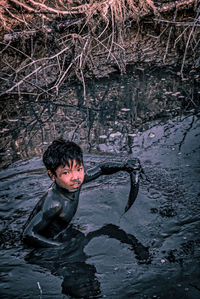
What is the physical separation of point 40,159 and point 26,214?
1.25 metres

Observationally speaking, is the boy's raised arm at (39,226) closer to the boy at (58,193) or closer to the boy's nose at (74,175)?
the boy at (58,193)

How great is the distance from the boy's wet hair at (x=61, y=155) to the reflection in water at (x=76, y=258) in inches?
32.6

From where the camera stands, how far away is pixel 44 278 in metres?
3.15

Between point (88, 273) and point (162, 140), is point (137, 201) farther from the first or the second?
point (162, 140)

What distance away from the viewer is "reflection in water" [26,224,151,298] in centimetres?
297

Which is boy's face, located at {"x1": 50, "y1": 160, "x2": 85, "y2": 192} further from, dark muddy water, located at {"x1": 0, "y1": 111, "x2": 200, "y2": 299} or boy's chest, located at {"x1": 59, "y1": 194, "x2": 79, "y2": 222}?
dark muddy water, located at {"x1": 0, "y1": 111, "x2": 200, "y2": 299}

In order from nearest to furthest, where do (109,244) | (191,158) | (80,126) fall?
(109,244) → (191,158) → (80,126)

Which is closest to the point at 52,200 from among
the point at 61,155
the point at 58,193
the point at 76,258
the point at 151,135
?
the point at 58,193

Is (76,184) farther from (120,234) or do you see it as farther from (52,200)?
(120,234)

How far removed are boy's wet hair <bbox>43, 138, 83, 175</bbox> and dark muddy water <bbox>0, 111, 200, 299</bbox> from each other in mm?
890

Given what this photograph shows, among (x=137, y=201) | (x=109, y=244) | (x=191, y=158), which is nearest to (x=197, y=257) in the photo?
(x=109, y=244)

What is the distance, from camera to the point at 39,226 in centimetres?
320

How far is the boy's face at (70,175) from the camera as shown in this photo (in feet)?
10.2

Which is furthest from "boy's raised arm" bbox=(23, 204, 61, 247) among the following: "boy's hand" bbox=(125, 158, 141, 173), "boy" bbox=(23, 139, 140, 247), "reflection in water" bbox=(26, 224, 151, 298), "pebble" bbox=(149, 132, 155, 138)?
"pebble" bbox=(149, 132, 155, 138)
